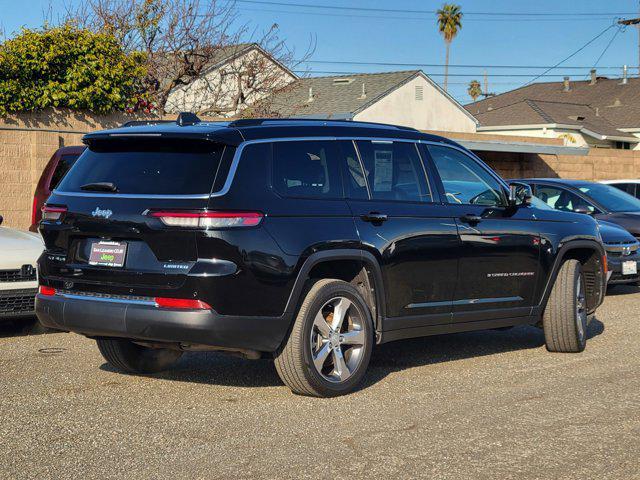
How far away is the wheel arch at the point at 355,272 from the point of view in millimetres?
6793

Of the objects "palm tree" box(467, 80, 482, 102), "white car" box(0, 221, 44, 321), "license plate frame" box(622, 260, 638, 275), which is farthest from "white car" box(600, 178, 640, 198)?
"palm tree" box(467, 80, 482, 102)

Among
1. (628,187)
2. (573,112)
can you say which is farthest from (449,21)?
(628,187)

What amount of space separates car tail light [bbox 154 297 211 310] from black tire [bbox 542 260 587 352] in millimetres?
3691

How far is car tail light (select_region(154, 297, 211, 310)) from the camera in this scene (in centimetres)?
628

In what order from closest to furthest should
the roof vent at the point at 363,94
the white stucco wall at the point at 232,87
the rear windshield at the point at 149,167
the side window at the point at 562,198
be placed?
the rear windshield at the point at 149,167, the side window at the point at 562,198, the white stucco wall at the point at 232,87, the roof vent at the point at 363,94

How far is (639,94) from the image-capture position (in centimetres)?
6147

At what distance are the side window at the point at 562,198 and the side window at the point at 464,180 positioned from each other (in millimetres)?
7073

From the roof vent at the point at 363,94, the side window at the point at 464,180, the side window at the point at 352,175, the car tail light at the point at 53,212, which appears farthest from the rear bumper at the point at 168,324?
the roof vent at the point at 363,94

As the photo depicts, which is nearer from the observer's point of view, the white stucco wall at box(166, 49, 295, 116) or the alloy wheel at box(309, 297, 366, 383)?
the alloy wheel at box(309, 297, 366, 383)

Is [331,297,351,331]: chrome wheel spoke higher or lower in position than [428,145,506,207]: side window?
lower

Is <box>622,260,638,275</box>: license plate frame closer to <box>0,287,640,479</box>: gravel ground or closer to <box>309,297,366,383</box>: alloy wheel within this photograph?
<box>0,287,640,479</box>: gravel ground

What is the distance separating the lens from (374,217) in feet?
23.7

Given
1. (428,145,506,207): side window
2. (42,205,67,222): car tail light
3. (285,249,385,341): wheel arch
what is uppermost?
(428,145,506,207): side window

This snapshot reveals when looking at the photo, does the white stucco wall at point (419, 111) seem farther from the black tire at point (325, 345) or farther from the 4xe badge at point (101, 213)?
the 4xe badge at point (101, 213)
